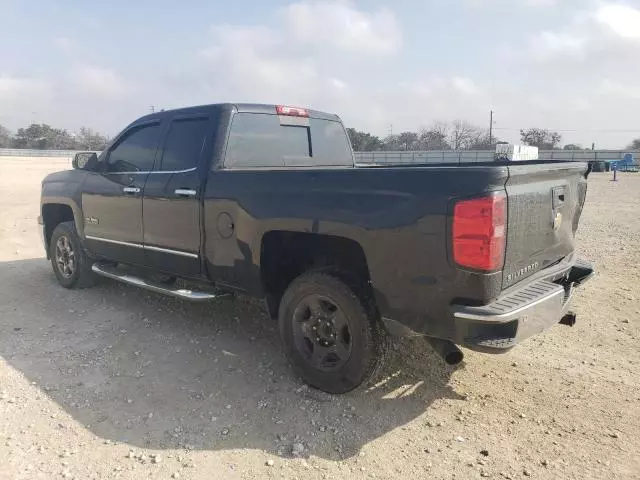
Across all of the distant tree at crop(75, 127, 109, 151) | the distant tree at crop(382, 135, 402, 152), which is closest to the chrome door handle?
the distant tree at crop(382, 135, 402, 152)

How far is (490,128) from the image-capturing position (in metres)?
76.4

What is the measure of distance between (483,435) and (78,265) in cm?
472

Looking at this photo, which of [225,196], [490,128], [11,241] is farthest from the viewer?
[490,128]

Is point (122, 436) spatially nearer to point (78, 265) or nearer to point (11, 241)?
point (78, 265)

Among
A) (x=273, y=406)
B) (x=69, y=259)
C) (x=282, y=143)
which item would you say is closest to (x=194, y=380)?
(x=273, y=406)

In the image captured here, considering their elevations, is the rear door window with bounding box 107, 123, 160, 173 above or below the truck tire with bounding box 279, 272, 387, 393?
above

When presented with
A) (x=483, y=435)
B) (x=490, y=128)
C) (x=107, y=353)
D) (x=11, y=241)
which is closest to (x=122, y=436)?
(x=107, y=353)

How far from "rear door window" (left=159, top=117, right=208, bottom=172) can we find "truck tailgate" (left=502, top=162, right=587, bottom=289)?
2542 mm

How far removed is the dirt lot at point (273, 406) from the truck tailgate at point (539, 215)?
0.96m

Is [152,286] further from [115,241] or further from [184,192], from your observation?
[184,192]

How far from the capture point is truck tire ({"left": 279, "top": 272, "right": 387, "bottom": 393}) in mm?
3393

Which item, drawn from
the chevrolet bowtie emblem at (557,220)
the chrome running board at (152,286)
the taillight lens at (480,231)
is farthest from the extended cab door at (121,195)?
the chevrolet bowtie emblem at (557,220)

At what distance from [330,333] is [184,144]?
2134mm

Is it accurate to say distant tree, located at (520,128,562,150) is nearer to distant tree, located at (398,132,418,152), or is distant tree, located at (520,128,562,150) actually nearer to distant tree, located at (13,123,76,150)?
distant tree, located at (398,132,418,152)
